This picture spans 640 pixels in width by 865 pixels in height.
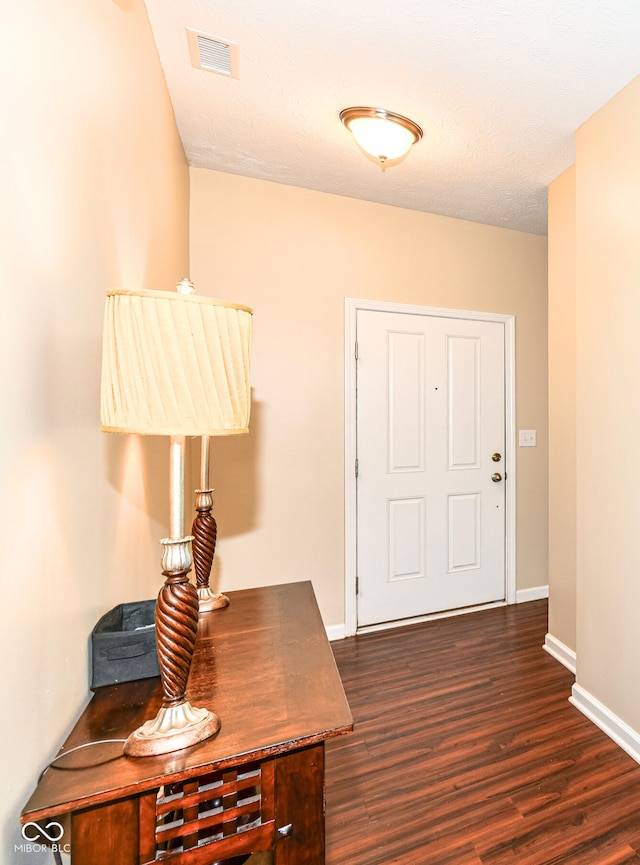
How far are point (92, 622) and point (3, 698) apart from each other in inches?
13.7

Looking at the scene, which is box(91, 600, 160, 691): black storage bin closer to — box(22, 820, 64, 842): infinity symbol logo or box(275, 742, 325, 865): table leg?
box(22, 820, 64, 842): infinity symbol logo

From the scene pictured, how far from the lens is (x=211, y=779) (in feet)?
2.42

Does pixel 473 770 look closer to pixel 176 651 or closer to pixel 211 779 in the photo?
pixel 211 779

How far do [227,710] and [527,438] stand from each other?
280cm

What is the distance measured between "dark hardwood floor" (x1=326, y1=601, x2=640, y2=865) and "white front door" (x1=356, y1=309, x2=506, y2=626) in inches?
18.5

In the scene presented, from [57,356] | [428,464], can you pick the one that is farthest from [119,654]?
[428,464]

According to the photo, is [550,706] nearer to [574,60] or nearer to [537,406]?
[537,406]

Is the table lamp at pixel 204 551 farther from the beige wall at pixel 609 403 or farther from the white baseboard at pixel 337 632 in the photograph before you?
the beige wall at pixel 609 403

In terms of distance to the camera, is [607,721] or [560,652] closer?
[607,721]

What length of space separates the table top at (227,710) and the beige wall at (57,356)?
58 millimetres

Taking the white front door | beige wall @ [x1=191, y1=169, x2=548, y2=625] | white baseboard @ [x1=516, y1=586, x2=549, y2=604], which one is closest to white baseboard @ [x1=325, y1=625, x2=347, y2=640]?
beige wall @ [x1=191, y1=169, x2=548, y2=625]

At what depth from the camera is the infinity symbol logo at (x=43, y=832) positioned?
63 centimetres

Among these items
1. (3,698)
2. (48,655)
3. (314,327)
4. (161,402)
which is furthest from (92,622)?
(314,327)

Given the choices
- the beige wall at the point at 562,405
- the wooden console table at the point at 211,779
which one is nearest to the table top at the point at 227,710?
the wooden console table at the point at 211,779
